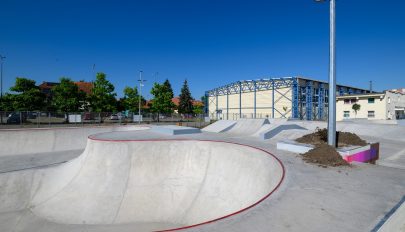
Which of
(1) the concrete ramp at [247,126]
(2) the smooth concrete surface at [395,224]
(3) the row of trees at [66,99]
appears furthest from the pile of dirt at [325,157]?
(3) the row of trees at [66,99]

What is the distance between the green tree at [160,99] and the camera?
4378 cm

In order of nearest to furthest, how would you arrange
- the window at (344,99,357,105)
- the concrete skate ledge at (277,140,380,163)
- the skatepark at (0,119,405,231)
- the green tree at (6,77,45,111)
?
the skatepark at (0,119,405,231), the concrete skate ledge at (277,140,380,163), the green tree at (6,77,45,111), the window at (344,99,357,105)

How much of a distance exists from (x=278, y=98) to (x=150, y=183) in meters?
43.0

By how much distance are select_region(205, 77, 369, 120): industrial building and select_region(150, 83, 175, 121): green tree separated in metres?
17.7

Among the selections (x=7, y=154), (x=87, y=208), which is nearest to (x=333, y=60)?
(x=87, y=208)

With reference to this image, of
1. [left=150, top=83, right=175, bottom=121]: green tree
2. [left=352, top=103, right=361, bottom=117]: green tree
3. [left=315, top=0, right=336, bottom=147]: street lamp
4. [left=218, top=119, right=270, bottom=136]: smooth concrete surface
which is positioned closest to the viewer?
[left=315, top=0, right=336, bottom=147]: street lamp

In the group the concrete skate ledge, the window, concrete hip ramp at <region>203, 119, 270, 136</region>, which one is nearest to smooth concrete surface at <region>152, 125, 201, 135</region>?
concrete hip ramp at <region>203, 119, 270, 136</region>

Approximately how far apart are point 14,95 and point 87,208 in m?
31.9

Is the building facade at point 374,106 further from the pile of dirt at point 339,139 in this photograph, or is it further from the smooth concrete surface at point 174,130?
the smooth concrete surface at point 174,130

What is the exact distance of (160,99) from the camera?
1729 inches

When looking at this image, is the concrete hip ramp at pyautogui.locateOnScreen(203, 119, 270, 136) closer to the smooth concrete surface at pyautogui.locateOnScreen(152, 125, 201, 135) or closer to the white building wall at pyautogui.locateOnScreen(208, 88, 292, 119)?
the smooth concrete surface at pyautogui.locateOnScreen(152, 125, 201, 135)

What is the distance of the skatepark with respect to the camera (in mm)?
4454

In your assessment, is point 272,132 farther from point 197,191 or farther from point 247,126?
point 197,191

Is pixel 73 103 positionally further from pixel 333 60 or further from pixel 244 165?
pixel 333 60
